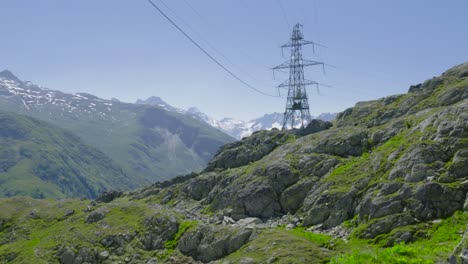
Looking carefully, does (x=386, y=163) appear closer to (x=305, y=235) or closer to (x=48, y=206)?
(x=305, y=235)

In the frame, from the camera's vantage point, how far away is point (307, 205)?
71.1 metres

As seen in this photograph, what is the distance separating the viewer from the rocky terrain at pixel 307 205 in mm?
53188

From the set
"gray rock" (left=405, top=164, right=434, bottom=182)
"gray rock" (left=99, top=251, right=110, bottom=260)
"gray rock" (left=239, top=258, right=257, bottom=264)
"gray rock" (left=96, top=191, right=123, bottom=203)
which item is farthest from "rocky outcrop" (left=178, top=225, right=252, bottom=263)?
"gray rock" (left=96, top=191, right=123, bottom=203)

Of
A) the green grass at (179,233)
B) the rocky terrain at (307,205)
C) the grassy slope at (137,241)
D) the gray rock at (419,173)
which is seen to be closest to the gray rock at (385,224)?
the rocky terrain at (307,205)

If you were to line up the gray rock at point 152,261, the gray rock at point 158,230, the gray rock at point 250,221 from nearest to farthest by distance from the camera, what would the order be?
the gray rock at point 152,261
the gray rock at point 250,221
the gray rock at point 158,230

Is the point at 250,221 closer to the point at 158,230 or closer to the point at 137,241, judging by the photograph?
the point at 158,230

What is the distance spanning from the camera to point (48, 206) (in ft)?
379

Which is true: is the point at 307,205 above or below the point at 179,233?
above

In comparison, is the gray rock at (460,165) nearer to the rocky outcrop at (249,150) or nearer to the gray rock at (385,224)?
the gray rock at (385,224)

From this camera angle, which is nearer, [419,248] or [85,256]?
[419,248]

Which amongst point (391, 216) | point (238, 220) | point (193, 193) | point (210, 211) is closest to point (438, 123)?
point (391, 216)

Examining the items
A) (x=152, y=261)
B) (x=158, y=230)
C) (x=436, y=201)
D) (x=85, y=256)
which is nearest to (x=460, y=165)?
(x=436, y=201)

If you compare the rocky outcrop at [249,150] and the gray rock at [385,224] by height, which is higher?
the rocky outcrop at [249,150]

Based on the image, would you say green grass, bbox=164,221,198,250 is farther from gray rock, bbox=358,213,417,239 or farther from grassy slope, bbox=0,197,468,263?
gray rock, bbox=358,213,417,239
